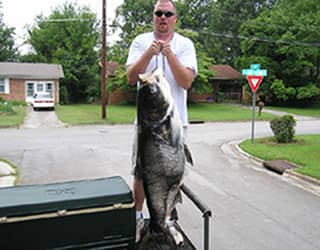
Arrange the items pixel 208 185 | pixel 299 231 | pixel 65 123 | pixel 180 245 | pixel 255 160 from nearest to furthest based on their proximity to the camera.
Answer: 1. pixel 180 245
2. pixel 299 231
3. pixel 208 185
4. pixel 255 160
5. pixel 65 123

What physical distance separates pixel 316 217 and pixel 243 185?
5.46ft

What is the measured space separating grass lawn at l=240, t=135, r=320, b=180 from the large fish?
16.5 ft

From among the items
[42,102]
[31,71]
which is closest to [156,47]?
[42,102]

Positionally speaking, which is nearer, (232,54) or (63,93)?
(63,93)

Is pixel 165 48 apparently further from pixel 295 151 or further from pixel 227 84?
pixel 227 84

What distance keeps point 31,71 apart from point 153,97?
92.2 feet

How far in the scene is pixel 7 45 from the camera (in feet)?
116

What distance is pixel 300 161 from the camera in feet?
25.9

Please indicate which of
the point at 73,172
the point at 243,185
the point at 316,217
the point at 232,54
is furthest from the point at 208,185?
the point at 232,54

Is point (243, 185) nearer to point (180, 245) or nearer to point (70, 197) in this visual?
point (180, 245)

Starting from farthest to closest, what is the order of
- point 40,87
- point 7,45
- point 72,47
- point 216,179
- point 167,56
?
point 7,45
point 72,47
point 40,87
point 216,179
point 167,56

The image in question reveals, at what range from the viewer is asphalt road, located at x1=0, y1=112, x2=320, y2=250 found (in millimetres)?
4035

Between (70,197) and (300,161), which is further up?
(70,197)

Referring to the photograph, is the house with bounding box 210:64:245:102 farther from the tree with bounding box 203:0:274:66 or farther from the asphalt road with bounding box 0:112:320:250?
the asphalt road with bounding box 0:112:320:250
